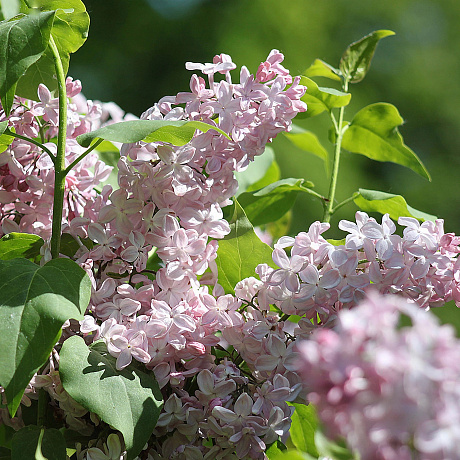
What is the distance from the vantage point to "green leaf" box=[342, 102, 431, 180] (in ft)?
1.59

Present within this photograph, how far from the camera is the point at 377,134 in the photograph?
1.63ft

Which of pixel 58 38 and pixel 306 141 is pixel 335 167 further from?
pixel 58 38

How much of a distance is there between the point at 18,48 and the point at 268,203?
0.23 m

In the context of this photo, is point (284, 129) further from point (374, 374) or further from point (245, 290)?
point (374, 374)

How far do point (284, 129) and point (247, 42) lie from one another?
3261mm

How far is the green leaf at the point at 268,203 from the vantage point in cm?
48

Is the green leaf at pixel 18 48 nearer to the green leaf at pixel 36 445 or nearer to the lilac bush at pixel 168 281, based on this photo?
the lilac bush at pixel 168 281

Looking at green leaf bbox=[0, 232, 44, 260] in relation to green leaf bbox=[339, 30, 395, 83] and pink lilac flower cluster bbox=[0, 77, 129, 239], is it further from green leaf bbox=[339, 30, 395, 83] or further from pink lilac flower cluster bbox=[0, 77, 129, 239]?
green leaf bbox=[339, 30, 395, 83]

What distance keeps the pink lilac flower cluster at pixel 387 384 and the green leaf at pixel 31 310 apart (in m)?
0.15

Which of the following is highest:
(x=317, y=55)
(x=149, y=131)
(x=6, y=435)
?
(x=149, y=131)

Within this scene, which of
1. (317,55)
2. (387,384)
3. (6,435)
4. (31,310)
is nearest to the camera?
(387,384)

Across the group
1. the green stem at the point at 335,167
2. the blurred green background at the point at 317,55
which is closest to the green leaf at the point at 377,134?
the green stem at the point at 335,167

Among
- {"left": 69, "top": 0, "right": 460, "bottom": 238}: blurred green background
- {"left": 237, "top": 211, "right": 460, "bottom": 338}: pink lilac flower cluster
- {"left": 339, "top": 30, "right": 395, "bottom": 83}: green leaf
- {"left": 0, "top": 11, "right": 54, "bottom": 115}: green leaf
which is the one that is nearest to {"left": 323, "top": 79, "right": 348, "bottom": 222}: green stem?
{"left": 339, "top": 30, "right": 395, "bottom": 83}: green leaf

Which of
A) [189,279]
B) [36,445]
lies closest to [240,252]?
[189,279]
